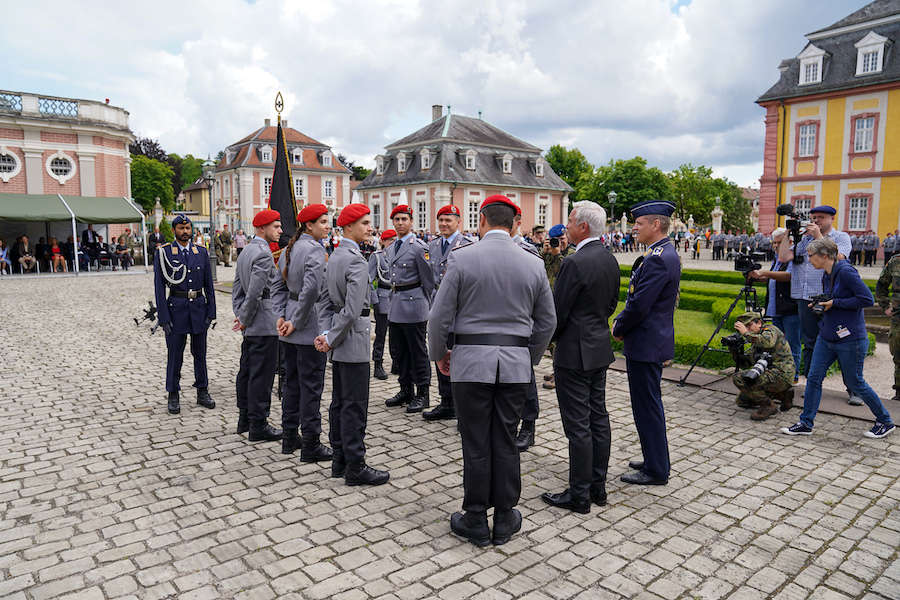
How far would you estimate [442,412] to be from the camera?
6.81 m

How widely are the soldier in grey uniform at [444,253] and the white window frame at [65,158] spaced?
31.4m

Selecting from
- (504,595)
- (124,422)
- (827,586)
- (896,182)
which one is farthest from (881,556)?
(896,182)

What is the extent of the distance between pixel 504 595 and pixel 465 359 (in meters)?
1.38

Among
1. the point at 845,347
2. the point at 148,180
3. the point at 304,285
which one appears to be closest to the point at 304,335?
the point at 304,285

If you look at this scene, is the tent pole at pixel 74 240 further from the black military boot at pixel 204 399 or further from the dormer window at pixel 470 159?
the dormer window at pixel 470 159

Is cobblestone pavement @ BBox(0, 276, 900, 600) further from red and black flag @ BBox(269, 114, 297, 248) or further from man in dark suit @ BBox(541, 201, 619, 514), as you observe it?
red and black flag @ BBox(269, 114, 297, 248)

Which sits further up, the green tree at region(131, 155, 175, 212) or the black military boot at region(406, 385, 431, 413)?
the green tree at region(131, 155, 175, 212)

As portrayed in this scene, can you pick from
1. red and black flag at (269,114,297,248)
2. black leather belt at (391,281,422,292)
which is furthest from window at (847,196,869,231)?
red and black flag at (269,114,297,248)

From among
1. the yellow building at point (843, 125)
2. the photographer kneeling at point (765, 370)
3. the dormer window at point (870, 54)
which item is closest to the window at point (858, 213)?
the yellow building at point (843, 125)

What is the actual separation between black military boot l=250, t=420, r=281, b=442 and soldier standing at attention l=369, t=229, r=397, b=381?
2552 mm

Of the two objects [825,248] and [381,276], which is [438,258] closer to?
[381,276]

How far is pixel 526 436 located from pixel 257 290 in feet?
9.74

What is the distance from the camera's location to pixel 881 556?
155 inches

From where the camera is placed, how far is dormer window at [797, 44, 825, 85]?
33.8m
